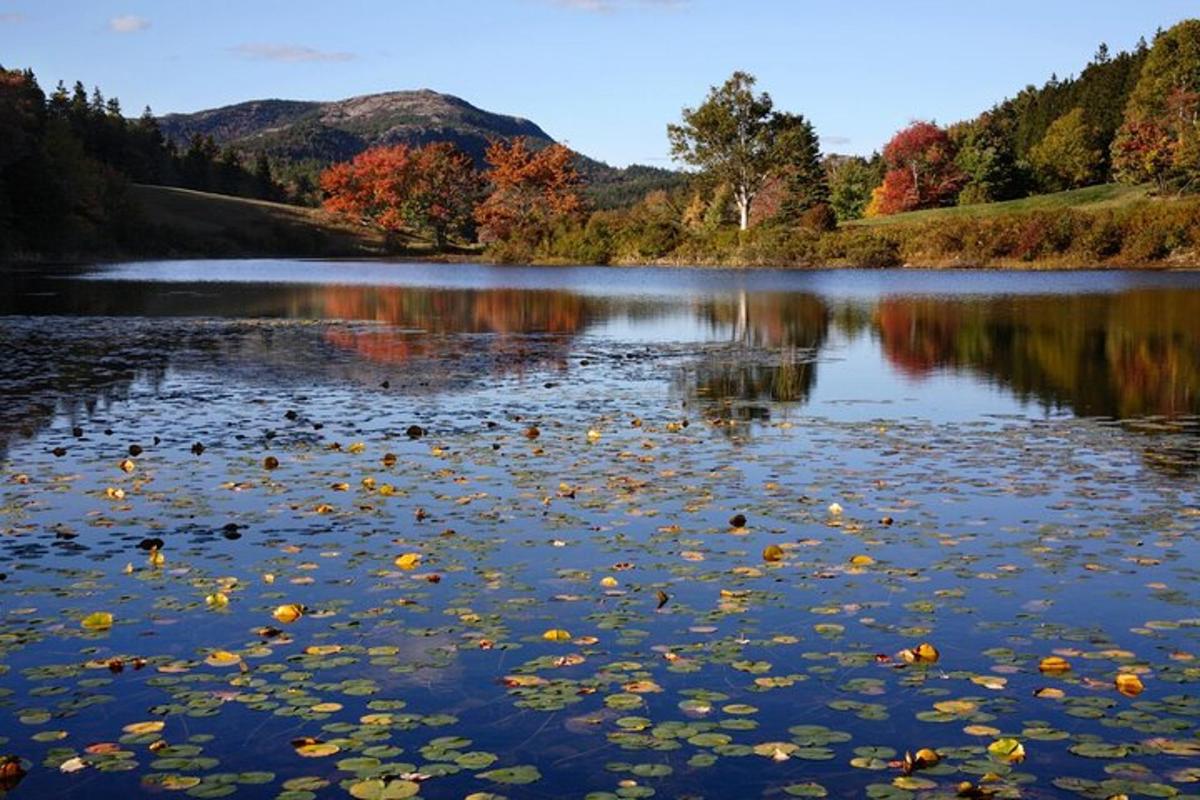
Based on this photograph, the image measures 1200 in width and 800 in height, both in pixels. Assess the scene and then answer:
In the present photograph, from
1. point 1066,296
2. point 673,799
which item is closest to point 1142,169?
point 1066,296

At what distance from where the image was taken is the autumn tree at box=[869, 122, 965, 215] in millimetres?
112938

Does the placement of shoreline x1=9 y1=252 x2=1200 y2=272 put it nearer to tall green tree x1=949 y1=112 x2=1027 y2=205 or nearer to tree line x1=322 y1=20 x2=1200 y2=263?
tree line x1=322 y1=20 x2=1200 y2=263

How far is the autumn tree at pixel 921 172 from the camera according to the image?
112938 mm

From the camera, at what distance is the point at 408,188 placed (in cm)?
13975

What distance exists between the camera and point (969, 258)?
79.5m

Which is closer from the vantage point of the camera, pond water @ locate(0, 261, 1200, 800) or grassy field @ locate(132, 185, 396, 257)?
pond water @ locate(0, 261, 1200, 800)

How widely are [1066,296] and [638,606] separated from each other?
4179 cm

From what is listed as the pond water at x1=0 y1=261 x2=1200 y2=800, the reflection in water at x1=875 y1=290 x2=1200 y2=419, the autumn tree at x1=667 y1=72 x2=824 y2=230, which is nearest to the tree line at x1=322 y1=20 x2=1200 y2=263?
the autumn tree at x1=667 y1=72 x2=824 y2=230

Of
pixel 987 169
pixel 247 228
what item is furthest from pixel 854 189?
pixel 247 228

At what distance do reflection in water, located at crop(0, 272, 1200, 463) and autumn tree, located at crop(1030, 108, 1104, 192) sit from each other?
6954 centimetres

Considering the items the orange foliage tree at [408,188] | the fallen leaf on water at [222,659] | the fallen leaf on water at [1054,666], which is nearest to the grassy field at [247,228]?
the orange foliage tree at [408,188]

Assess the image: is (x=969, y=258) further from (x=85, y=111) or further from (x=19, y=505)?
(x=85, y=111)

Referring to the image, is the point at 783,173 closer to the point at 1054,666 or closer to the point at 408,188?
the point at 408,188

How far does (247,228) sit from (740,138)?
6290 centimetres
